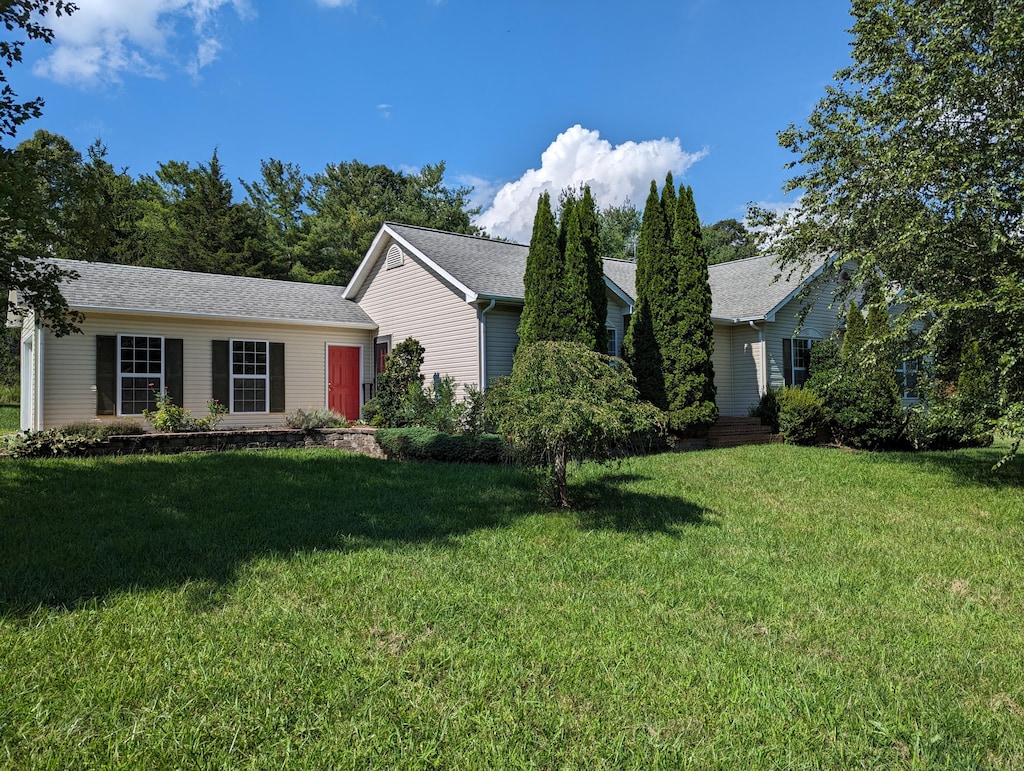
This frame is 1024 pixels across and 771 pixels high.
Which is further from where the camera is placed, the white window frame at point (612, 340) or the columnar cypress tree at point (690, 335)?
the white window frame at point (612, 340)

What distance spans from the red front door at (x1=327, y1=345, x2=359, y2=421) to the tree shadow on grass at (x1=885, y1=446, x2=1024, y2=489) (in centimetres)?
1244

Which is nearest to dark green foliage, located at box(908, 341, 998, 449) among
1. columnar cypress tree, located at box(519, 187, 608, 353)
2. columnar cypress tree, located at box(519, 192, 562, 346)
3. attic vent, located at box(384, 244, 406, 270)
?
Answer: columnar cypress tree, located at box(519, 187, 608, 353)

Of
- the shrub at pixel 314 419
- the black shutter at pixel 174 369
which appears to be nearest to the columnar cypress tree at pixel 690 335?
the shrub at pixel 314 419

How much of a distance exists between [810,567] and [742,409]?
479 inches

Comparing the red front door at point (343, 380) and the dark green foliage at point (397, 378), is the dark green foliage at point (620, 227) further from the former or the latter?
the dark green foliage at point (397, 378)

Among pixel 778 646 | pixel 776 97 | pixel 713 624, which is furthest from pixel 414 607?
pixel 776 97

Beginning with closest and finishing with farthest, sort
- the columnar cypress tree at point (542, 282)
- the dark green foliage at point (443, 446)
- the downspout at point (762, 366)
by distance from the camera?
the dark green foliage at point (443, 446) < the columnar cypress tree at point (542, 282) < the downspout at point (762, 366)

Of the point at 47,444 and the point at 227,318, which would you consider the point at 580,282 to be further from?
the point at 47,444

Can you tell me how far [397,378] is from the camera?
14086 mm

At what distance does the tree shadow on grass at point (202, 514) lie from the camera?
458 cm

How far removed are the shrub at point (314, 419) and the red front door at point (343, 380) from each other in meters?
0.85

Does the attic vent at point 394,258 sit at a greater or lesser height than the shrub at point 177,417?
greater

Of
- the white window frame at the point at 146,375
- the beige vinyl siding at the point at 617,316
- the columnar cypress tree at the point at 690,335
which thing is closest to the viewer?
the white window frame at the point at 146,375

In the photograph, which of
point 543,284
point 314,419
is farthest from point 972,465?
point 314,419
